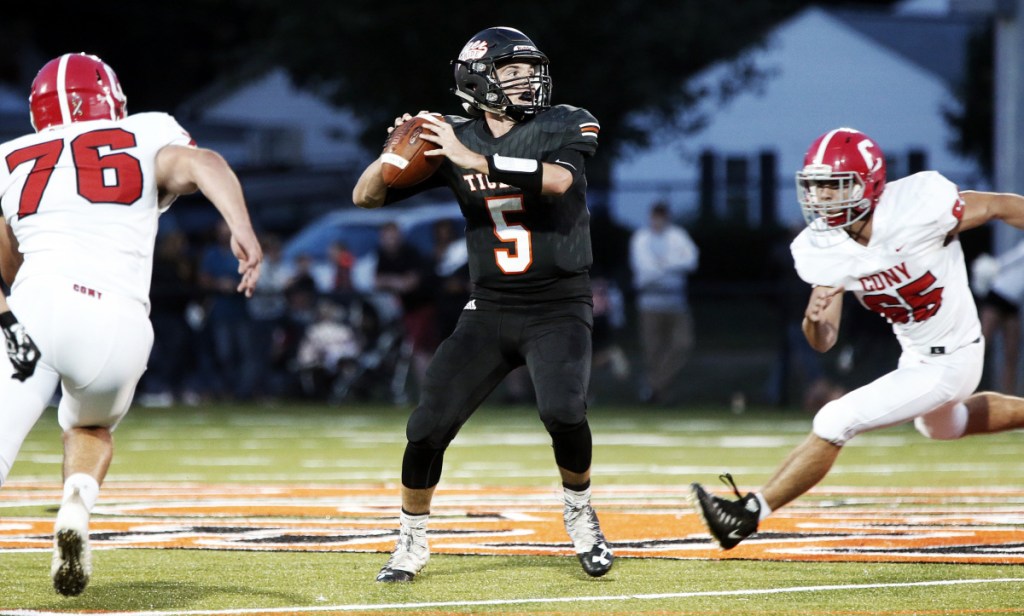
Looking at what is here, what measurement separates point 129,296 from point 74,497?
0.63 metres

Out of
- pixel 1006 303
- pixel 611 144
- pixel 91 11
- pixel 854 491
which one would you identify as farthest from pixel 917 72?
pixel 854 491

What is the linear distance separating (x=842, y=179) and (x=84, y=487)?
10.2ft

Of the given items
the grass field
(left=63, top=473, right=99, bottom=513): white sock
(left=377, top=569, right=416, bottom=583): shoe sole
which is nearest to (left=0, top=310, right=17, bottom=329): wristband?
(left=63, top=473, right=99, bottom=513): white sock

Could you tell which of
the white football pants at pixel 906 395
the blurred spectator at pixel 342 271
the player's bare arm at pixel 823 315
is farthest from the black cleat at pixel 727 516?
the blurred spectator at pixel 342 271

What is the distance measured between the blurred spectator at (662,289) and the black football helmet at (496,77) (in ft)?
32.1

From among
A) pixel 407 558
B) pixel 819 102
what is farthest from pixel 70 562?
pixel 819 102

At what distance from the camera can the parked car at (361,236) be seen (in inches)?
762

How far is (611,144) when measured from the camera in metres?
28.5

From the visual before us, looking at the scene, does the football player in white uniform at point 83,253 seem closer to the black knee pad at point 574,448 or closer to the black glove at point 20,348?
the black glove at point 20,348

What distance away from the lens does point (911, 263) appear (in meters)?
6.47

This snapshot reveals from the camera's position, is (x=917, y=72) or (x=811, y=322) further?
(x=917, y=72)

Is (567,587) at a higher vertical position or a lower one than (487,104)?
lower

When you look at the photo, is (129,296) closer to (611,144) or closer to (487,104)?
(487,104)

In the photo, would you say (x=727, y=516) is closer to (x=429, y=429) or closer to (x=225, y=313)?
(x=429, y=429)
